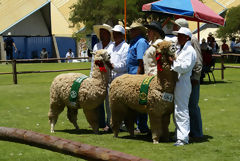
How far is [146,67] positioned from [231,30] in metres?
26.2

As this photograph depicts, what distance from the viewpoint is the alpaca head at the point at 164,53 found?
22.1 ft

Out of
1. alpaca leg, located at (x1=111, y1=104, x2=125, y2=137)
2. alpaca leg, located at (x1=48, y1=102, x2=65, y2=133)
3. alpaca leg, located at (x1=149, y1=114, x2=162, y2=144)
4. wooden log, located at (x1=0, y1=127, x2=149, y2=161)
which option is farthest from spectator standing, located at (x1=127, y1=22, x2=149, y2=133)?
wooden log, located at (x1=0, y1=127, x2=149, y2=161)

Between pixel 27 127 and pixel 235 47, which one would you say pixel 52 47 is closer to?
pixel 235 47

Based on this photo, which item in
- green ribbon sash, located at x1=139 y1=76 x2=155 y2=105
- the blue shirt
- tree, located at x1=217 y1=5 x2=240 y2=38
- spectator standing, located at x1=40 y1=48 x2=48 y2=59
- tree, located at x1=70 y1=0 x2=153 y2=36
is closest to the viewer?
green ribbon sash, located at x1=139 y1=76 x2=155 y2=105

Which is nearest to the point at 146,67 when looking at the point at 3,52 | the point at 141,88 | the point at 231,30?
the point at 141,88

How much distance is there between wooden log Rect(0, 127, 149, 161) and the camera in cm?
336

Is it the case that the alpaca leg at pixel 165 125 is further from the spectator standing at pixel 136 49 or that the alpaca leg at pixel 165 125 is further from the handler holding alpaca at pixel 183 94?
the spectator standing at pixel 136 49

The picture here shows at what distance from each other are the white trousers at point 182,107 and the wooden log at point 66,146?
120 inches

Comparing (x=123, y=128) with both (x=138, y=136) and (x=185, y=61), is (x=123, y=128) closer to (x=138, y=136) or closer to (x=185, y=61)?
(x=138, y=136)

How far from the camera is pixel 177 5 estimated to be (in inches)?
545

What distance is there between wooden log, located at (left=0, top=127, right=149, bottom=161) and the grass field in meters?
2.11

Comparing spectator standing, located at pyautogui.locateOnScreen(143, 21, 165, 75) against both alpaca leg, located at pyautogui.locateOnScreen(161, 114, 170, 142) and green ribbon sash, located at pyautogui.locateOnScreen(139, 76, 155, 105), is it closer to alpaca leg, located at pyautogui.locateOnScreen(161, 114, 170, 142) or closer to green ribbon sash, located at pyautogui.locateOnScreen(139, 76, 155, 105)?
green ribbon sash, located at pyautogui.locateOnScreen(139, 76, 155, 105)

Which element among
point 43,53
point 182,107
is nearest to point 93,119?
point 182,107

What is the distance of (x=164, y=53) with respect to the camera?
6770 millimetres
